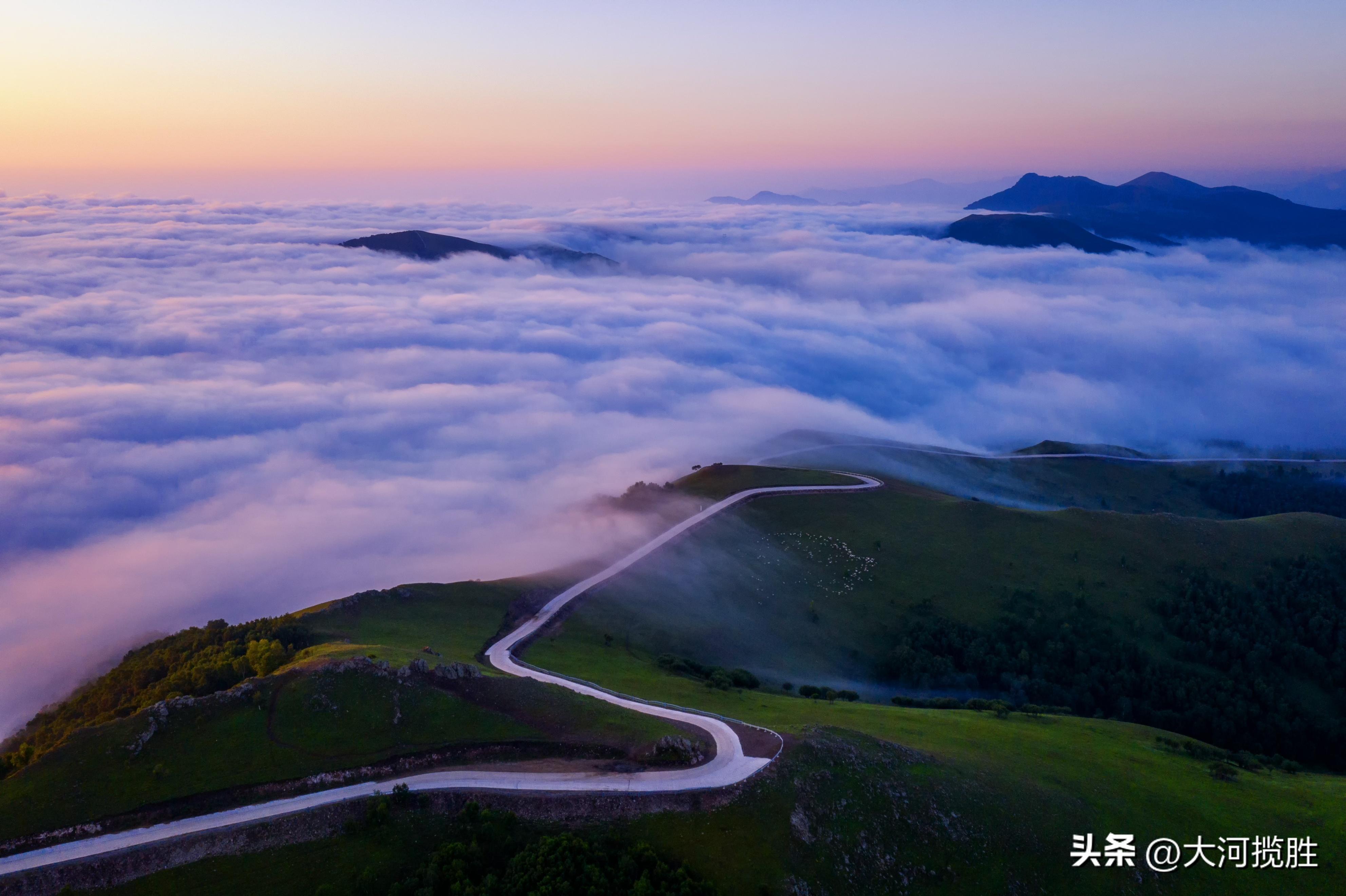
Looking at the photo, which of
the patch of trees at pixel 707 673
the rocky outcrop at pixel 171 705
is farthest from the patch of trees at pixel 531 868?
the patch of trees at pixel 707 673

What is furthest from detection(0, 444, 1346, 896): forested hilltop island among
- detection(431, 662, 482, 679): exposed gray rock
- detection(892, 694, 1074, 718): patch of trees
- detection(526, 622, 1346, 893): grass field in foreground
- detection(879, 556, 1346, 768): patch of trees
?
detection(892, 694, 1074, 718): patch of trees

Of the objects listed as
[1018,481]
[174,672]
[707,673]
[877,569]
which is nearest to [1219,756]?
[877,569]

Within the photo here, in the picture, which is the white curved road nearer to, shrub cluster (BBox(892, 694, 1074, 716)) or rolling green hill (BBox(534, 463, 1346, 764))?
rolling green hill (BBox(534, 463, 1346, 764))

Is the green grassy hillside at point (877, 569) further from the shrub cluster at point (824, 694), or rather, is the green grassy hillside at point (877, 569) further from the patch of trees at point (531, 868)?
the patch of trees at point (531, 868)

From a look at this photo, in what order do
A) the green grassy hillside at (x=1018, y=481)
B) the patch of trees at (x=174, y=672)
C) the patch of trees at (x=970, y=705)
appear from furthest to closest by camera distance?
the green grassy hillside at (x=1018, y=481) < the patch of trees at (x=970, y=705) < the patch of trees at (x=174, y=672)

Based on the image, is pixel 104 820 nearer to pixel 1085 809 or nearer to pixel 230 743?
pixel 230 743

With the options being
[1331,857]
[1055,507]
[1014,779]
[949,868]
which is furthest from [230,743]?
[1055,507]
